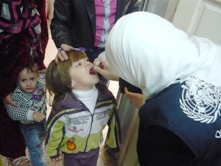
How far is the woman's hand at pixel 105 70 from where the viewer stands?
0.89 metres

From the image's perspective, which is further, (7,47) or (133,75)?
(7,47)

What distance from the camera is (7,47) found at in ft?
3.08

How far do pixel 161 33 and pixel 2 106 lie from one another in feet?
2.73

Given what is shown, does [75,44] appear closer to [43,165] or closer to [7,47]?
[7,47]

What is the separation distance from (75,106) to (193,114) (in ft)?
1.64

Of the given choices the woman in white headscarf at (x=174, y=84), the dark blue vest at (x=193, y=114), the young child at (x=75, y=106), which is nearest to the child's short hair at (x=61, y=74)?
the young child at (x=75, y=106)

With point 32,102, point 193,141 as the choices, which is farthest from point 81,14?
point 193,141

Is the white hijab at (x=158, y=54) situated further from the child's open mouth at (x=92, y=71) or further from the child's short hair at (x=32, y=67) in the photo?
the child's short hair at (x=32, y=67)

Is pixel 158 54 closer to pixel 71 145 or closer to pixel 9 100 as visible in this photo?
pixel 71 145

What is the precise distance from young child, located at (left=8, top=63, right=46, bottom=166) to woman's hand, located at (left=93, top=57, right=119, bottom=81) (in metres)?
0.32

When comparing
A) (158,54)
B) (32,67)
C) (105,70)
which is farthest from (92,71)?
(158,54)

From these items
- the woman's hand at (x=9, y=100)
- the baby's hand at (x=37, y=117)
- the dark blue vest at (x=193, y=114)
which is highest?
the dark blue vest at (x=193, y=114)

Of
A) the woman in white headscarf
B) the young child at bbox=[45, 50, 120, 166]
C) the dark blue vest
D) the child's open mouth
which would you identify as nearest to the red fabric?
the young child at bbox=[45, 50, 120, 166]

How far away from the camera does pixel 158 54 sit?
60 cm
